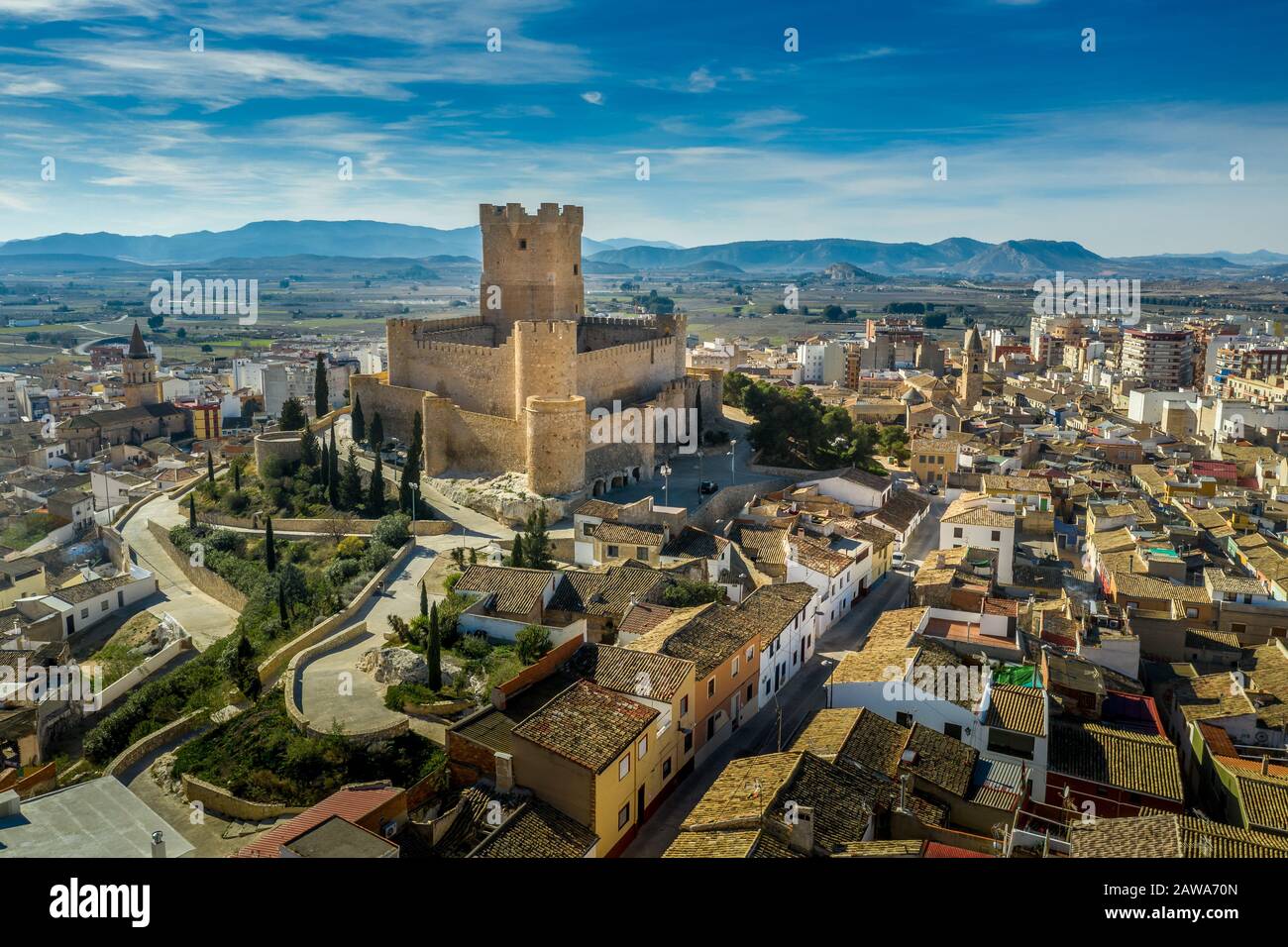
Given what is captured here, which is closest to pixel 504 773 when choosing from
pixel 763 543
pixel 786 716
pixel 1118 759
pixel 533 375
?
pixel 786 716

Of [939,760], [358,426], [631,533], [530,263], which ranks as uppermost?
[530,263]

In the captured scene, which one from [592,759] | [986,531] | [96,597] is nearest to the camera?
[592,759]

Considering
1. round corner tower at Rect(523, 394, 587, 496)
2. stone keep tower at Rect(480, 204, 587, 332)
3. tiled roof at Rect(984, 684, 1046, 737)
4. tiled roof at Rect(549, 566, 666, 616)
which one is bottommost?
tiled roof at Rect(984, 684, 1046, 737)

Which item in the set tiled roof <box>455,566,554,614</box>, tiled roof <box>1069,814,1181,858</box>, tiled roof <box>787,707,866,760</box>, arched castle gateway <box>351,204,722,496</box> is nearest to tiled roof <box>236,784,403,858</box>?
tiled roof <box>787,707,866,760</box>

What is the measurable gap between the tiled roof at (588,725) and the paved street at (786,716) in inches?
42.8

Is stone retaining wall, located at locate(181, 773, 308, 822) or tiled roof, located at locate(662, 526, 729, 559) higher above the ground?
tiled roof, located at locate(662, 526, 729, 559)

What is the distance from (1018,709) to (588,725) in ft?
17.0

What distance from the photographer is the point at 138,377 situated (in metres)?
45.5

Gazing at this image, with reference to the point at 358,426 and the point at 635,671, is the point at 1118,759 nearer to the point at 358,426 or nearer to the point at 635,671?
the point at 635,671

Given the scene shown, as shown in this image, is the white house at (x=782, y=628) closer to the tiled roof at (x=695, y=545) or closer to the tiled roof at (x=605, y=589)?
the tiled roof at (x=605, y=589)

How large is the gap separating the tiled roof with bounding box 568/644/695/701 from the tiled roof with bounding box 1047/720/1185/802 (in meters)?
4.28

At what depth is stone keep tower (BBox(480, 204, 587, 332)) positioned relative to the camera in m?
26.0

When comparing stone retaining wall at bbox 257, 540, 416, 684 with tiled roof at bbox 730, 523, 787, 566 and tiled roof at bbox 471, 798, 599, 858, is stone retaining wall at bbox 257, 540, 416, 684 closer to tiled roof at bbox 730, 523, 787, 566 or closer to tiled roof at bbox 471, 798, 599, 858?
tiled roof at bbox 471, 798, 599, 858
